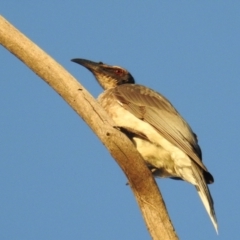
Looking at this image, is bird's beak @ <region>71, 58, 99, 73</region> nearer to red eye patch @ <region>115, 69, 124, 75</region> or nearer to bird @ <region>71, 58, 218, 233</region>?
red eye patch @ <region>115, 69, 124, 75</region>

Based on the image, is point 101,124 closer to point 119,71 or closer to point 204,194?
point 204,194

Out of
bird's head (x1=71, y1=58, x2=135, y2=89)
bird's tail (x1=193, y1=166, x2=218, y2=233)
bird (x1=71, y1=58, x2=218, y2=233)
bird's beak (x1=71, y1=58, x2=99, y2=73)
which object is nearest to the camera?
bird's tail (x1=193, y1=166, x2=218, y2=233)

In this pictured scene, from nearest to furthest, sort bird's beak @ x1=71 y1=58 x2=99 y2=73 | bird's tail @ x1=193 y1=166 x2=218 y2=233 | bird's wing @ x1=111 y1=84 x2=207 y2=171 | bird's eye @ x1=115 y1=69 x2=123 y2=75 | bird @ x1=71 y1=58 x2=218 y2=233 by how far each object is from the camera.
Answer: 1. bird's tail @ x1=193 y1=166 x2=218 y2=233
2. bird @ x1=71 y1=58 x2=218 y2=233
3. bird's wing @ x1=111 y1=84 x2=207 y2=171
4. bird's beak @ x1=71 y1=58 x2=99 y2=73
5. bird's eye @ x1=115 y1=69 x2=123 y2=75

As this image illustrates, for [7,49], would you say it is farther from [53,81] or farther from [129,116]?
[129,116]

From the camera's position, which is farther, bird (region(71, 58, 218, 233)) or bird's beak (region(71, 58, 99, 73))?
bird's beak (region(71, 58, 99, 73))

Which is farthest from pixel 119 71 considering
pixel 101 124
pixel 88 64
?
pixel 101 124

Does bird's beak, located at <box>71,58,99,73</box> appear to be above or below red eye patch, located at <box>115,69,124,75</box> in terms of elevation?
below

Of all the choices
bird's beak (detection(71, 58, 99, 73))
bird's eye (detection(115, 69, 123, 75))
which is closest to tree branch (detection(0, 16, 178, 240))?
bird's beak (detection(71, 58, 99, 73))
